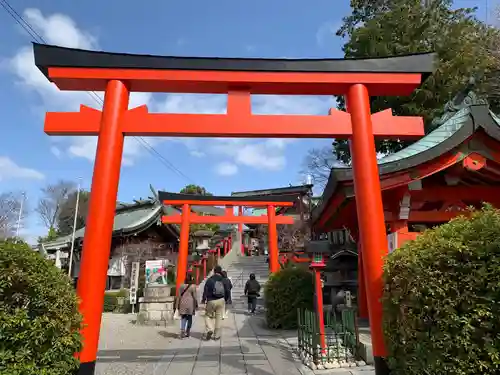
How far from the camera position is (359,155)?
4.43 meters

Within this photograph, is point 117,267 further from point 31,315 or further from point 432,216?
point 31,315

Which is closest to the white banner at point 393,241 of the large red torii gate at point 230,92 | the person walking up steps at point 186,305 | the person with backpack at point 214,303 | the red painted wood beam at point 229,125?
the large red torii gate at point 230,92

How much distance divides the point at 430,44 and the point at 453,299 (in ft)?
56.0

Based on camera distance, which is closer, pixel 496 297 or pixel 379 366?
pixel 496 297

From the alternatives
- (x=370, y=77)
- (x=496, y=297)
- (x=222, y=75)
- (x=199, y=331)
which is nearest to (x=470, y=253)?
(x=496, y=297)

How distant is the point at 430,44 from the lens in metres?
16.5

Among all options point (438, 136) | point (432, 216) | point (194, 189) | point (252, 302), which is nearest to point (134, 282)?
point (252, 302)

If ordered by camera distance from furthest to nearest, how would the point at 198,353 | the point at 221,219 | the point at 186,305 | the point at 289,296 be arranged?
1. the point at 221,219
2. the point at 289,296
3. the point at 186,305
4. the point at 198,353

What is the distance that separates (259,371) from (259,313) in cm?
756

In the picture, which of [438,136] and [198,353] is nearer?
[438,136]

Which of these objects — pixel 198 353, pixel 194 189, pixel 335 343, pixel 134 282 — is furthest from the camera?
pixel 194 189

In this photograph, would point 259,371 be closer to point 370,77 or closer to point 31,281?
point 31,281

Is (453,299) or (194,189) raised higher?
(194,189)

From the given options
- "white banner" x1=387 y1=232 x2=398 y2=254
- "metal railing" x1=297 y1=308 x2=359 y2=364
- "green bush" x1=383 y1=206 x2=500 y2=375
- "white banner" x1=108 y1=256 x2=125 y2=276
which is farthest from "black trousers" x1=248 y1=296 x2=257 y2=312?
"green bush" x1=383 y1=206 x2=500 y2=375
